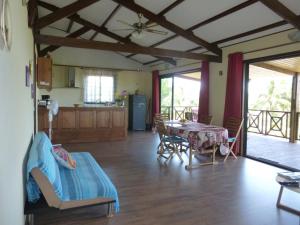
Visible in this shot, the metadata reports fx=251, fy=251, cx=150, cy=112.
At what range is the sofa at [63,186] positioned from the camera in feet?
7.09

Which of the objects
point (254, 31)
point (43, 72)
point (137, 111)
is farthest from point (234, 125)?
point (137, 111)

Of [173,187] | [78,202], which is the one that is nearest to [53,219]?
[78,202]

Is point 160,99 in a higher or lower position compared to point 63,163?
higher

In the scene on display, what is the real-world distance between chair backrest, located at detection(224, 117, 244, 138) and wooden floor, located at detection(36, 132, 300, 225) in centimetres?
59

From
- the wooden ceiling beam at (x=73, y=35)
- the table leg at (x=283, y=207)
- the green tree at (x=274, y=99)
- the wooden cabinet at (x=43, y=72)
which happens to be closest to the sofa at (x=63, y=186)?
the table leg at (x=283, y=207)

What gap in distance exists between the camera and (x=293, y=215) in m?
2.70

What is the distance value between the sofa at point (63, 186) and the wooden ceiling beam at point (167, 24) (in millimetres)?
3467

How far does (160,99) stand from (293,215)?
7.09 meters

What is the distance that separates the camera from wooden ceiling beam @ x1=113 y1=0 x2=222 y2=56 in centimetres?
522

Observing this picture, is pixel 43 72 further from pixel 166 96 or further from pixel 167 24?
pixel 166 96

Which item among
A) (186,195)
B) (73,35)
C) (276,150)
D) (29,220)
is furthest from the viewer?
(73,35)

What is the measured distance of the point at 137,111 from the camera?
30.7 ft

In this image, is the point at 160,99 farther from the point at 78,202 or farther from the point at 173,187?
the point at 78,202

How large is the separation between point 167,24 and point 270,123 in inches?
190
